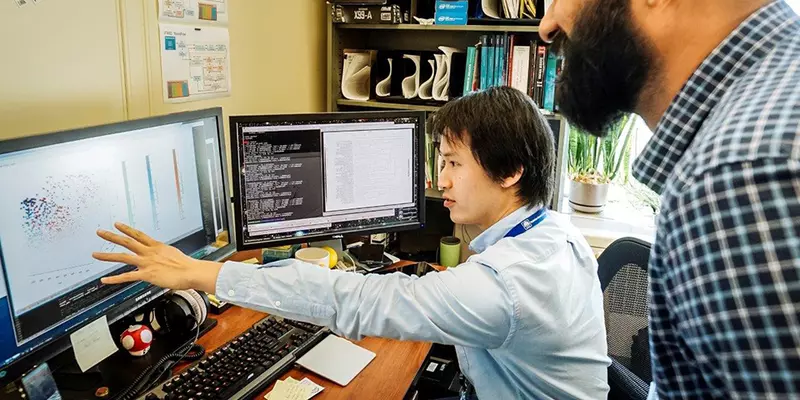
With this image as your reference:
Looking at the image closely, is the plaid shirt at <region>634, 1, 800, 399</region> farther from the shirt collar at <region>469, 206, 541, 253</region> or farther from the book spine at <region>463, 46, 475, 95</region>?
the book spine at <region>463, 46, 475, 95</region>

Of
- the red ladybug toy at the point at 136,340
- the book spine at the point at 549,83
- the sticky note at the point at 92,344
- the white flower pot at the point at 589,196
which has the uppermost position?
the book spine at the point at 549,83

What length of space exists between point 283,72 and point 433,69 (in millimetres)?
579

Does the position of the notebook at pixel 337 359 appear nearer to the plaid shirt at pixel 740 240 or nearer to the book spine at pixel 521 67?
the plaid shirt at pixel 740 240

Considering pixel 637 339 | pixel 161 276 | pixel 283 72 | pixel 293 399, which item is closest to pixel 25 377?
pixel 161 276

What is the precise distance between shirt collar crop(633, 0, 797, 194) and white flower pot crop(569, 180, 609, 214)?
171 centimetres

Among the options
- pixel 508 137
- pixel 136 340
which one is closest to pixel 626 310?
pixel 508 137

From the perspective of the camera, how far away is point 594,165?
2381mm

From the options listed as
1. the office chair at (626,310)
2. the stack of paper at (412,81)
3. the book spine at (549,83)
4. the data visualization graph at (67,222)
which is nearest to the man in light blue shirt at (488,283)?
the data visualization graph at (67,222)

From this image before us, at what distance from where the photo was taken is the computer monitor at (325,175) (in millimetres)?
1507

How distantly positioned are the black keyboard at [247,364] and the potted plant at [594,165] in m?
1.39

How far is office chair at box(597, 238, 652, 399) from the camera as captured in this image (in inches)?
55.0

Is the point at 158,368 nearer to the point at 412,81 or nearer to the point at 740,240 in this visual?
the point at 740,240

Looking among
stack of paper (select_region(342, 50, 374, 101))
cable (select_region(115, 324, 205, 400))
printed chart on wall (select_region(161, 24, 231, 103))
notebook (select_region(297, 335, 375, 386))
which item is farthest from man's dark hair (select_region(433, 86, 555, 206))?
stack of paper (select_region(342, 50, 374, 101))

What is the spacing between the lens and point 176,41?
1.64 metres
